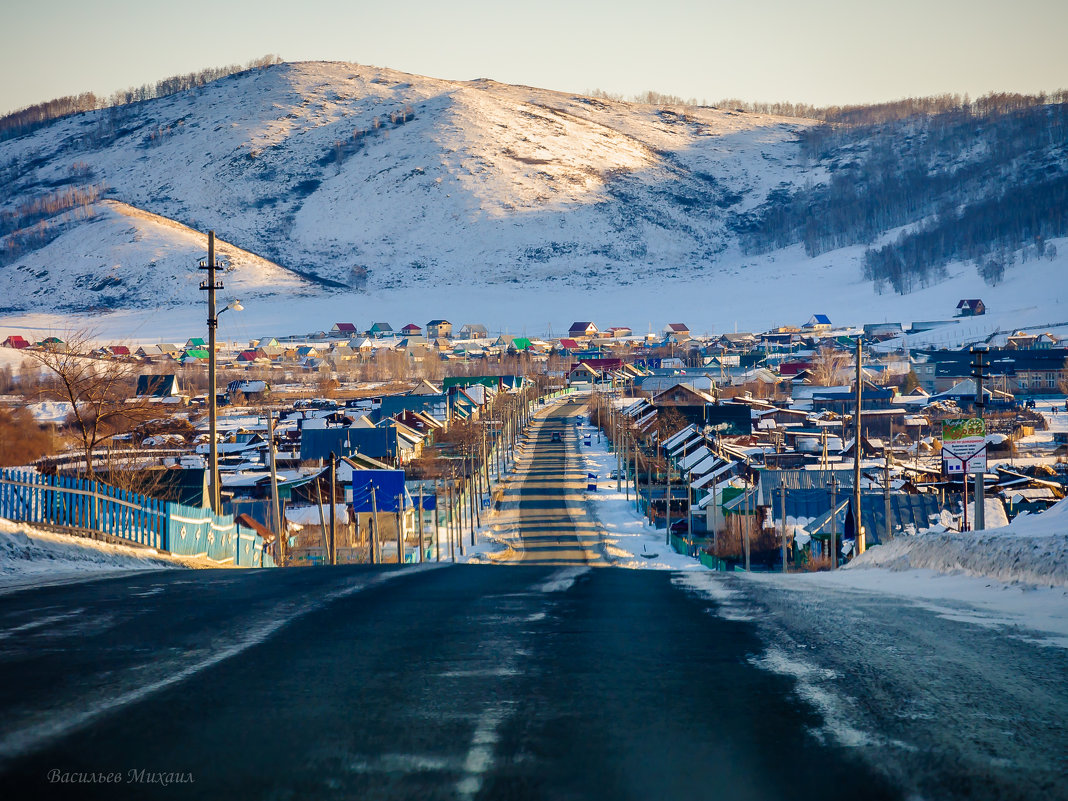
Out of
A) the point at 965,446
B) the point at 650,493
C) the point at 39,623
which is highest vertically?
the point at 965,446

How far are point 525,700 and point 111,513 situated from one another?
Result: 13.3 meters

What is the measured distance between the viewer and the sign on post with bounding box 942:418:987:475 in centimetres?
1627

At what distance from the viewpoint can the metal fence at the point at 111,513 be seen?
15203 millimetres

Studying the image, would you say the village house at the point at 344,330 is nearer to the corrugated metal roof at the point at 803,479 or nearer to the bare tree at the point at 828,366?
the bare tree at the point at 828,366

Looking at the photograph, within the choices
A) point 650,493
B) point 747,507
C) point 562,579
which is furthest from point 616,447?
point 562,579

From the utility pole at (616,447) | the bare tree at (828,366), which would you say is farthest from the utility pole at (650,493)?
the bare tree at (828,366)

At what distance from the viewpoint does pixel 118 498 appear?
55.8 feet

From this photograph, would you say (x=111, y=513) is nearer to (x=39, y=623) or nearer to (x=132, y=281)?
(x=39, y=623)

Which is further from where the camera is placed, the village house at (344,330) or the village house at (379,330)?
the village house at (379,330)

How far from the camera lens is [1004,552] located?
997cm

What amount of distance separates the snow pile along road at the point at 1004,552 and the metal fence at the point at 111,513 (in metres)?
11.7

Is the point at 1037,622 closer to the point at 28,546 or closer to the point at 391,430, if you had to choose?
the point at 28,546

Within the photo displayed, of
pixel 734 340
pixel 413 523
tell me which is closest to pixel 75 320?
pixel 734 340

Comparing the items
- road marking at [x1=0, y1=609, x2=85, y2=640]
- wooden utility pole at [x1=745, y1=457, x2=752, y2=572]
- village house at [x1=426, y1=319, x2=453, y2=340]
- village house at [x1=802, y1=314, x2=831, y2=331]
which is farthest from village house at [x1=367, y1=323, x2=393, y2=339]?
road marking at [x1=0, y1=609, x2=85, y2=640]
